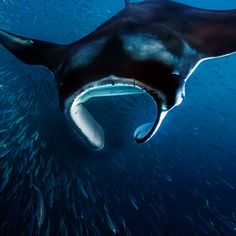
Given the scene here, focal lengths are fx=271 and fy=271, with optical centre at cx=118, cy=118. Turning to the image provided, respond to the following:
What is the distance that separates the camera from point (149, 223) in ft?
14.8

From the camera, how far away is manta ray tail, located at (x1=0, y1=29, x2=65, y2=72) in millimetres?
2260

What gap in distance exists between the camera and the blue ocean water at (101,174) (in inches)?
159

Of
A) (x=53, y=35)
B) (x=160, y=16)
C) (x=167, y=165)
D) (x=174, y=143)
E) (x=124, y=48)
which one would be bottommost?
(x=174, y=143)

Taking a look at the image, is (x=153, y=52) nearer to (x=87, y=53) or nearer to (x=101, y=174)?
(x=87, y=53)

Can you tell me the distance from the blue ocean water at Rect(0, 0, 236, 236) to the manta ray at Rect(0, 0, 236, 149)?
2.12 metres

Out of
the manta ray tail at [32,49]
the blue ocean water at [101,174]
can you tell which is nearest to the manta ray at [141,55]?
the manta ray tail at [32,49]

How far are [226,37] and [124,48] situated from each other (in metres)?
1.03

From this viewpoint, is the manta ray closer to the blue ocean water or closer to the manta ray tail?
the manta ray tail

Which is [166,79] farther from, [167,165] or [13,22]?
[13,22]

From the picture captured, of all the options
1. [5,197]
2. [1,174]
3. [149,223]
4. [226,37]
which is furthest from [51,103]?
[226,37]

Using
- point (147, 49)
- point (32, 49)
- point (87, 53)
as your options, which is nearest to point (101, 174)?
point (32, 49)

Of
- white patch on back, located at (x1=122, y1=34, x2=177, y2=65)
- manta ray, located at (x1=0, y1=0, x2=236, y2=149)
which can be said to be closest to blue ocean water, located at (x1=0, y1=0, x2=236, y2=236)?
manta ray, located at (x1=0, y1=0, x2=236, y2=149)

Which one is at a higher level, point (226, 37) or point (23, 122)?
point (226, 37)

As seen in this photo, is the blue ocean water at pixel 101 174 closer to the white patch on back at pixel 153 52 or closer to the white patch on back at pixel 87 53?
the white patch on back at pixel 87 53
